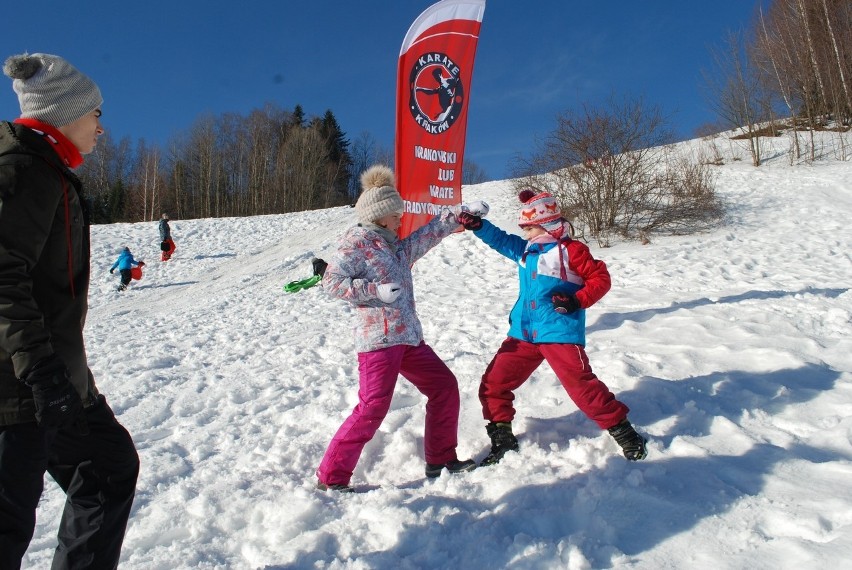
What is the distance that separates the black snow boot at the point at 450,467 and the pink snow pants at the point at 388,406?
0.09 ft

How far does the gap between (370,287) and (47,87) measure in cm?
165

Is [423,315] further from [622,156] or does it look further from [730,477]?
[622,156]

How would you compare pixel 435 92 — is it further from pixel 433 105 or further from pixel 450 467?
pixel 450 467

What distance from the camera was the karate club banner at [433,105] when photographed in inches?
202

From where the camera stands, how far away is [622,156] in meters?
12.6

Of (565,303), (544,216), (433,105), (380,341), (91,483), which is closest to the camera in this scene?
(91,483)

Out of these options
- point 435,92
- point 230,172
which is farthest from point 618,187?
point 230,172

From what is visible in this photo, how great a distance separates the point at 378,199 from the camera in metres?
3.29

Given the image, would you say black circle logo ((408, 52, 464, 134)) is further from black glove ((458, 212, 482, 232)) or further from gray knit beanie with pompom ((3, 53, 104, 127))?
gray knit beanie with pompom ((3, 53, 104, 127))

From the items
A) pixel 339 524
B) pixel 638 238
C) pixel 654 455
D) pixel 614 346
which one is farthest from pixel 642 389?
pixel 638 238

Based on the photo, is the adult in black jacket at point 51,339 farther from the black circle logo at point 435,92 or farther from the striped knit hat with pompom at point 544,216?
the black circle logo at point 435,92

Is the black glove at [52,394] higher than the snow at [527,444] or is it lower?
higher

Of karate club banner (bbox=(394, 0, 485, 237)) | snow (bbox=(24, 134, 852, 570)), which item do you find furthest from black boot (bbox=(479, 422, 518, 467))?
karate club banner (bbox=(394, 0, 485, 237))

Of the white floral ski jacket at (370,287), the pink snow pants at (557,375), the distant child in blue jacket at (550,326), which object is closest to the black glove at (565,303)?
the distant child in blue jacket at (550,326)
